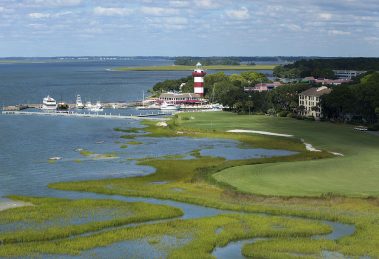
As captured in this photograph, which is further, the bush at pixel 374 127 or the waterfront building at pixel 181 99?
the waterfront building at pixel 181 99

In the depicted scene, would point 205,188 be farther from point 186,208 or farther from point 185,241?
point 185,241

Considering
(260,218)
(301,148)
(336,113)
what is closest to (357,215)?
(260,218)

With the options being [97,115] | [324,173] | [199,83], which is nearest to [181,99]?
[199,83]

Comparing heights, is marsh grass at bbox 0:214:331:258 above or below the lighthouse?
below

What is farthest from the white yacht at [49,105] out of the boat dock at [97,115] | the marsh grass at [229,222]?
the marsh grass at [229,222]

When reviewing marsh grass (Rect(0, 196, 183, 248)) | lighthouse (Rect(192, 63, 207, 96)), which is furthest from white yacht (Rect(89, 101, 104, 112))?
marsh grass (Rect(0, 196, 183, 248))

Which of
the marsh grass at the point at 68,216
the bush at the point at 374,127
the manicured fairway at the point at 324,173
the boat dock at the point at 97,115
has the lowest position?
the boat dock at the point at 97,115

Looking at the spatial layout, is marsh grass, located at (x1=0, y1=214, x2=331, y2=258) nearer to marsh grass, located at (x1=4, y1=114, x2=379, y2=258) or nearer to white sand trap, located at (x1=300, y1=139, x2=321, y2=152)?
marsh grass, located at (x1=4, y1=114, x2=379, y2=258)

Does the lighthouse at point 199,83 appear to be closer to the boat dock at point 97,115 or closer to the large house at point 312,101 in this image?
the boat dock at point 97,115
